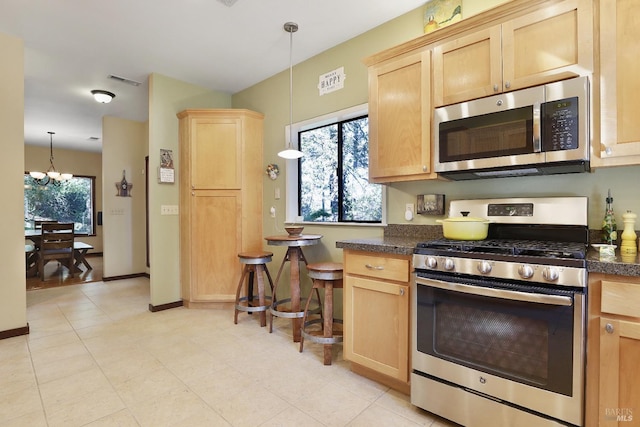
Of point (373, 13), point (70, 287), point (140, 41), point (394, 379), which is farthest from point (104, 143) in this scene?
point (394, 379)

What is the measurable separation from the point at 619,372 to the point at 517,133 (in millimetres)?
1169

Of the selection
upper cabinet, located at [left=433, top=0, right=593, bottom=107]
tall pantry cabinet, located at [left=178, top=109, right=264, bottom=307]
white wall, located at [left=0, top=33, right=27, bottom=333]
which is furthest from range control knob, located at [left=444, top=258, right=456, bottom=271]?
white wall, located at [left=0, top=33, right=27, bottom=333]

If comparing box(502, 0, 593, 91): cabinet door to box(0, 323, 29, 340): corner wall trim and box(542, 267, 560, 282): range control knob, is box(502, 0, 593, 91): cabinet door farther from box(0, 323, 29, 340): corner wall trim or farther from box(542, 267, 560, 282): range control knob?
box(0, 323, 29, 340): corner wall trim

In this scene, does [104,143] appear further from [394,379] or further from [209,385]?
[394,379]

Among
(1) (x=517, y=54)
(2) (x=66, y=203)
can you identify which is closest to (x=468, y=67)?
(1) (x=517, y=54)

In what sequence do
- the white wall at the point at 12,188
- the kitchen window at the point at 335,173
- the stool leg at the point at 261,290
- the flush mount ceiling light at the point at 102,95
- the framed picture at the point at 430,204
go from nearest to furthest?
the framed picture at the point at 430,204 → the white wall at the point at 12,188 → the kitchen window at the point at 335,173 → the stool leg at the point at 261,290 → the flush mount ceiling light at the point at 102,95

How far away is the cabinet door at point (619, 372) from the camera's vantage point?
126 cm

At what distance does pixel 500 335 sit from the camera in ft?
5.02

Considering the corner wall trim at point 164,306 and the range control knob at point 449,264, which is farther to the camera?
the corner wall trim at point 164,306

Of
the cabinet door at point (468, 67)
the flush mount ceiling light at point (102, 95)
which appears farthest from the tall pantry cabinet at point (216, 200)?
the cabinet door at point (468, 67)

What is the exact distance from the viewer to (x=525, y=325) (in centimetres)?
146

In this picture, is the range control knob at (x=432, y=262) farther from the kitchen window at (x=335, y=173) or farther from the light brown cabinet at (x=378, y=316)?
the kitchen window at (x=335, y=173)

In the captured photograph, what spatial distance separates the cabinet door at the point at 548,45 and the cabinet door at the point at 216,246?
2.89 meters

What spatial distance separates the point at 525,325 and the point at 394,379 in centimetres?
90
